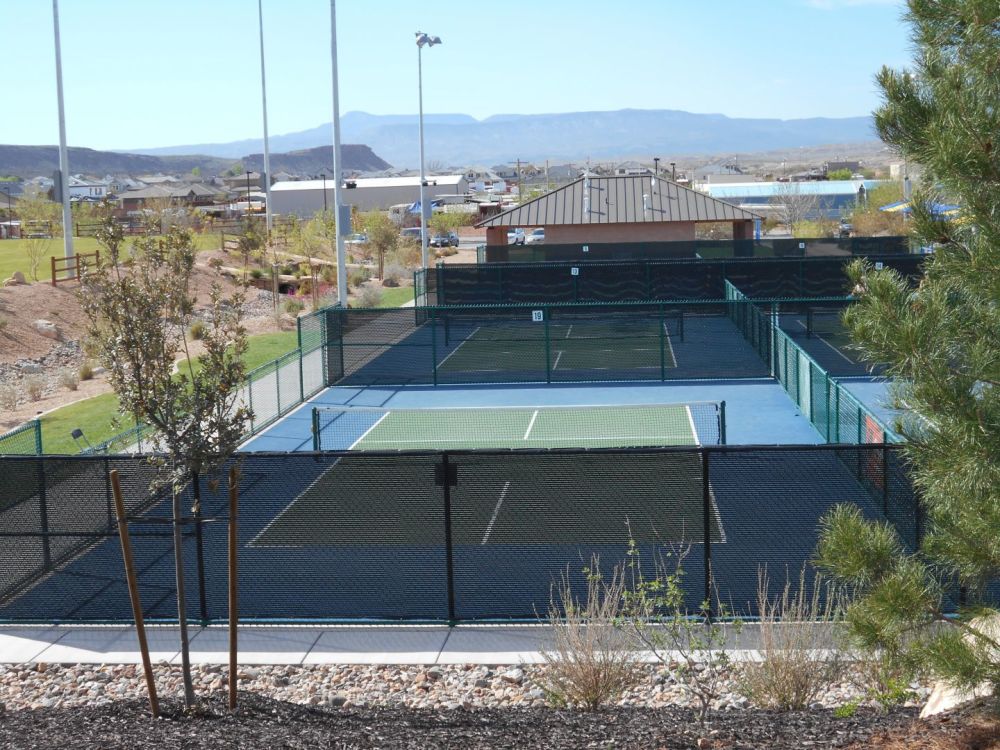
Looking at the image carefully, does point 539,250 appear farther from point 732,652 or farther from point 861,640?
point 861,640

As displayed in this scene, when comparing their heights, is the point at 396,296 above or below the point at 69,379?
above

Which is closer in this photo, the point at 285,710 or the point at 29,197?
the point at 285,710

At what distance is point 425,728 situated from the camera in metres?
8.85

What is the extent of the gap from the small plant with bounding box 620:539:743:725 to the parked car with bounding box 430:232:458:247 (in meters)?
80.7

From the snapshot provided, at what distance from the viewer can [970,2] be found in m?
6.46

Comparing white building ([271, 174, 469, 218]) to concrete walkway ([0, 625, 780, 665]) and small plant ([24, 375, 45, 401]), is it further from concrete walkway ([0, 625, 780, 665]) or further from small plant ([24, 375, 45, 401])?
concrete walkway ([0, 625, 780, 665])

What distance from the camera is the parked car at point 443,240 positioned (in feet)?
306

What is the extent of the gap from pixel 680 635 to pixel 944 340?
4.76m

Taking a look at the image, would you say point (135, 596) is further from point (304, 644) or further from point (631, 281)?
point (631, 281)

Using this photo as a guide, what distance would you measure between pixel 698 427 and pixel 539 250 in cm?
2787

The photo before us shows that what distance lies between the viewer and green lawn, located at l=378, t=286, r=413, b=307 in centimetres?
5272

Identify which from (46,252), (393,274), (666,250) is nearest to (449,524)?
(666,250)

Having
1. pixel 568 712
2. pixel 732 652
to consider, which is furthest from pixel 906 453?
pixel 732 652

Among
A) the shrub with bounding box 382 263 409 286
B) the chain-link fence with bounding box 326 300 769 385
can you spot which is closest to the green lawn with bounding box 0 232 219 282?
the shrub with bounding box 382 263 409 286
